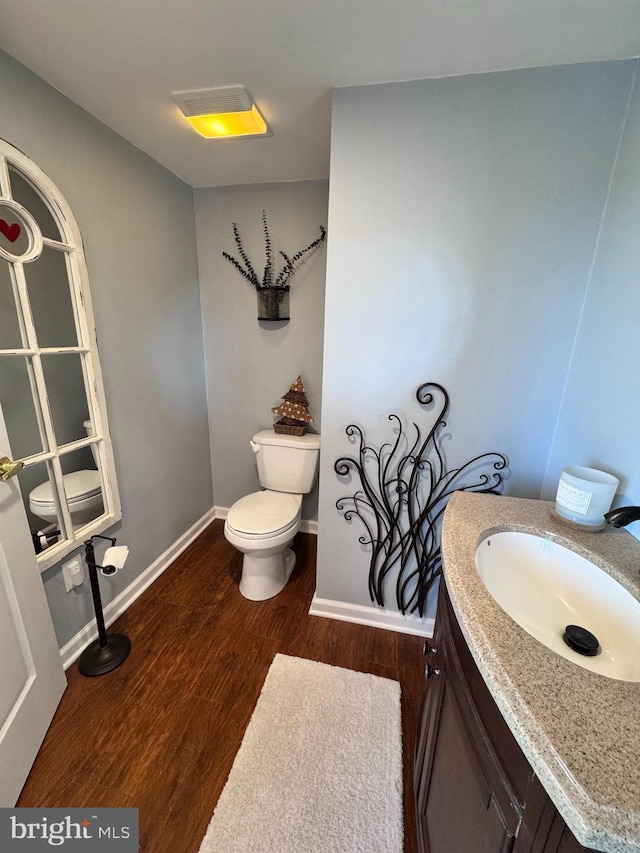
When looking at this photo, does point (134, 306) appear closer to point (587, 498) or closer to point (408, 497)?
point (408, 497)

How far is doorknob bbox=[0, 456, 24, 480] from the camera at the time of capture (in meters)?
1.05

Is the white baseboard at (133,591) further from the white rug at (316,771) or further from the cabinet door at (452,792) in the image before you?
the cabinet door at (452,792)

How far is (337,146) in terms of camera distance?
4.25 ft

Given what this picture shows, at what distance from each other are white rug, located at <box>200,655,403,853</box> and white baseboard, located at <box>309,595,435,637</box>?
288mm

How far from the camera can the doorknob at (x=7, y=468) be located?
1.05m

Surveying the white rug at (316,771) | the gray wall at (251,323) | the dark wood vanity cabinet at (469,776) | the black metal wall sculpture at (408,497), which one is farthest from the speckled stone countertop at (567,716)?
the gray wall at (251,323)

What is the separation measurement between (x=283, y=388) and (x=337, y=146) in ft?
4.48

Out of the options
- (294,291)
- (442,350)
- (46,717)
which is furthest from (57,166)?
(46,717)

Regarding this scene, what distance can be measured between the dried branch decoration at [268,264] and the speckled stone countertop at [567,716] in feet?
6.31

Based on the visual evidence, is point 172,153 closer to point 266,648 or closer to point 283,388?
point 283,388

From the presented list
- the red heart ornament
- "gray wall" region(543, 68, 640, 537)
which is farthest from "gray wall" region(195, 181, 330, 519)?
"gray wall" region(543, 68, 640, 537)

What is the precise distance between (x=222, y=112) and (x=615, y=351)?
1713mm

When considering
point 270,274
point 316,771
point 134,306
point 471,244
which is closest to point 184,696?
point 316,771

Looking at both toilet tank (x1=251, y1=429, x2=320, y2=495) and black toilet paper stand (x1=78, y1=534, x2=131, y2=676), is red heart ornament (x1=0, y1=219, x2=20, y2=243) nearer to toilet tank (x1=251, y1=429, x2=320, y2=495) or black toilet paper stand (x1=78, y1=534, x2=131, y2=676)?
black toilet paper stand (x1=78, y1=534, x2=131, y2=676)
